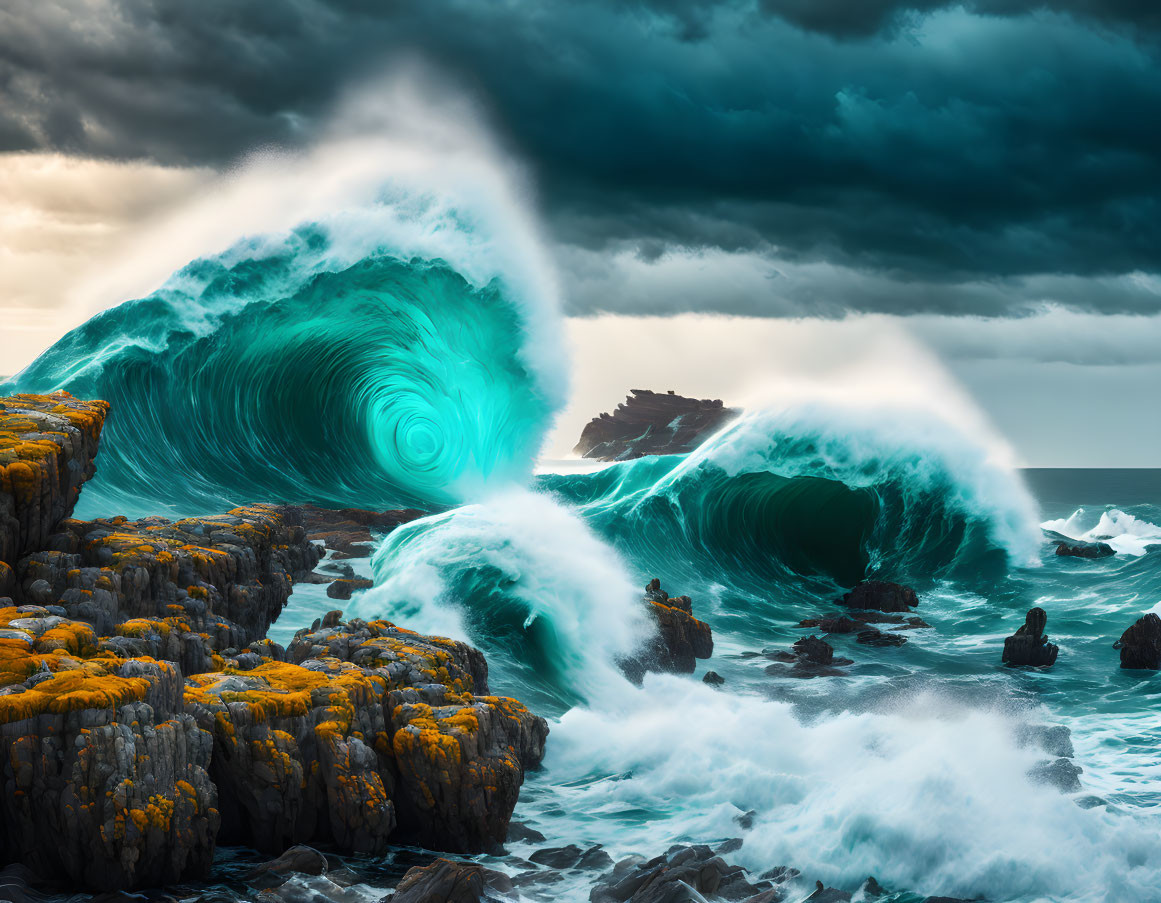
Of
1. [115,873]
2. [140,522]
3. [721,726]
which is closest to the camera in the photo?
[115,873]

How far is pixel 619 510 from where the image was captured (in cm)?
2406

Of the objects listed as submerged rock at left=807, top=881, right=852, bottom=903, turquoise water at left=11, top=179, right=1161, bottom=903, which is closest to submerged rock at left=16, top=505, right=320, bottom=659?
turquoise water at left=11, top=179, right=1161, bottom=903

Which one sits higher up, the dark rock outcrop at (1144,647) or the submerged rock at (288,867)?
the dark rock outcrop at (1144,647)

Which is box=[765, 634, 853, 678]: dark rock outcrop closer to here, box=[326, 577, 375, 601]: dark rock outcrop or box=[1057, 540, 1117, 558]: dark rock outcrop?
box=[326, 577, 375, 601]: dark rock outcrop

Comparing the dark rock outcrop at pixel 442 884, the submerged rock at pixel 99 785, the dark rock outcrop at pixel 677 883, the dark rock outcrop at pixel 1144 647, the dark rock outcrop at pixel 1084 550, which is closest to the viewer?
the submerged rock at pixel 99 785

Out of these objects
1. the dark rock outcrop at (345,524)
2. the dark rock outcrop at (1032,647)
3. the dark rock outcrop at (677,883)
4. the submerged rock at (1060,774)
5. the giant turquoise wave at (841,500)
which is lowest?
the dark rock outcrop at (677,883)

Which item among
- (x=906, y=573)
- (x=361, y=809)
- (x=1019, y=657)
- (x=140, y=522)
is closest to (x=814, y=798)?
(x=361, y=809)

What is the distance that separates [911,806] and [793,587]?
47.5 ft

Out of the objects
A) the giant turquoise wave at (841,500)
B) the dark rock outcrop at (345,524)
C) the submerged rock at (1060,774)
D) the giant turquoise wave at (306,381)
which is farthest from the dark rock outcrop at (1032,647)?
the giant turquoise wave at (306,381)

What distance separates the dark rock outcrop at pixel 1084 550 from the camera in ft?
84.4

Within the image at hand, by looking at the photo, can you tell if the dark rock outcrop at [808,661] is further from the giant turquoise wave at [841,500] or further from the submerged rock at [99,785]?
the submerged rock at [99,785]

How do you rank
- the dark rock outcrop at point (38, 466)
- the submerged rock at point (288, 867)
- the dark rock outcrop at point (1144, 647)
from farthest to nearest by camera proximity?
the dark rock outcrop at point (1144, 647)
the dark rock outcrop at point (38, 466)
the submerged rock at point (288, 867)

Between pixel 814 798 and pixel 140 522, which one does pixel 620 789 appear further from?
pixel 140 522

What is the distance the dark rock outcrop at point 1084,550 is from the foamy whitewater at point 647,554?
808 millimetres
